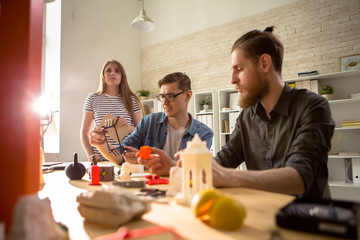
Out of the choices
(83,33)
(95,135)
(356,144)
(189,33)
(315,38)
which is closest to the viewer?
(95,135)

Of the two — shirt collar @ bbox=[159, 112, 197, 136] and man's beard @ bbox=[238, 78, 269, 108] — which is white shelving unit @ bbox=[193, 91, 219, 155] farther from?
man's beard @ bbox=[238, 78, 269, 108]

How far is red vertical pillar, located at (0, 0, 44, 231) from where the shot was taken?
588mm

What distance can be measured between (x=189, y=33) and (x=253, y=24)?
1.55m

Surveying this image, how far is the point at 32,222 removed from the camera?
477mm

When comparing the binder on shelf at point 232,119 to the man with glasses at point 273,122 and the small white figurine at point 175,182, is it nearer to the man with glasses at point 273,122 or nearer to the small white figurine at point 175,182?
the man with glasses at point 273,122

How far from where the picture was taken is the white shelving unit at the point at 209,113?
16.8ft

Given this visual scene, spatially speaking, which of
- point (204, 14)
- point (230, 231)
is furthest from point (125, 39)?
point (230, 231)

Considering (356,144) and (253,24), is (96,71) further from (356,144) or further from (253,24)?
(356,144)

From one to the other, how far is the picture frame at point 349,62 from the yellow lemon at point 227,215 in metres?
4.37

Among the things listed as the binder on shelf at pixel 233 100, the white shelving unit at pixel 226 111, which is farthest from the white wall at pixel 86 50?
the binder on shelf at pixel 233 100

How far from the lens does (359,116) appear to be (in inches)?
161

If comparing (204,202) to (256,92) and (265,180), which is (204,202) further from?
(256,92)

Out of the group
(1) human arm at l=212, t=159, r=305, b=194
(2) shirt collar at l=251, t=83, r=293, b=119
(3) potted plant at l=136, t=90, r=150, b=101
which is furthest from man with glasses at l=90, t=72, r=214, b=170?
(3) potted plant at l=136, t=90, r=150, b=101

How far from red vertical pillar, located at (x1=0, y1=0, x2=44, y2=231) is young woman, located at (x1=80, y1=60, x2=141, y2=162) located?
2.23 meters
